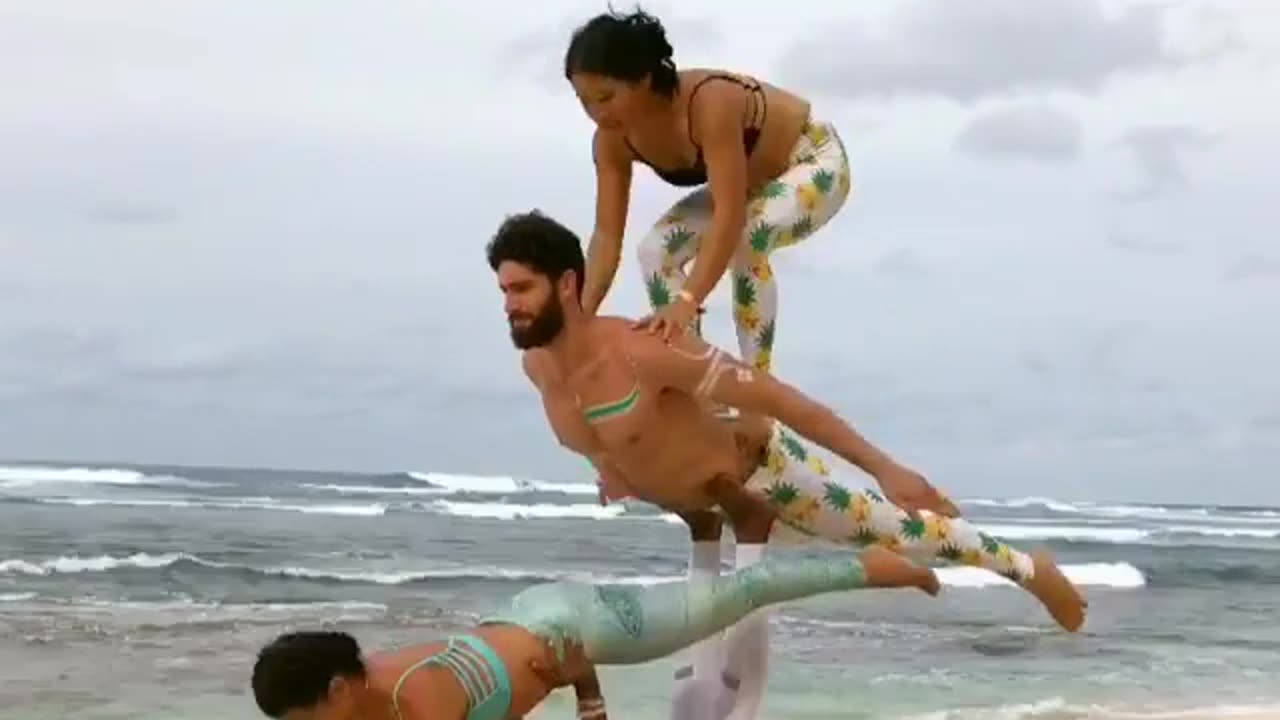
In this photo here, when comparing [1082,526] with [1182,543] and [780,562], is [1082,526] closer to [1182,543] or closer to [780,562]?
[1182,543]

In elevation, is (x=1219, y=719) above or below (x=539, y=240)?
below

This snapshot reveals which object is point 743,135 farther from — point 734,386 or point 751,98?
point 734,386

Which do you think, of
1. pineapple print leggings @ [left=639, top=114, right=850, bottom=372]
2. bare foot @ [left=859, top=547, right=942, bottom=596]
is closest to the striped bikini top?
bare foot @ [left=859, top=547, right=942, bottom=596]

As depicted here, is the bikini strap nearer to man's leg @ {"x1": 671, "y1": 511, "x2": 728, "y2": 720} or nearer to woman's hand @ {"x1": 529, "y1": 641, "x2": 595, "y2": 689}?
man's leg @ {"x1": 671, "y1": 511, "x2": 728, "y2": 720}

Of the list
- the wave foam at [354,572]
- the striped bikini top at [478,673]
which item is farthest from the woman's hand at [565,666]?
the wave foam at [354,572]

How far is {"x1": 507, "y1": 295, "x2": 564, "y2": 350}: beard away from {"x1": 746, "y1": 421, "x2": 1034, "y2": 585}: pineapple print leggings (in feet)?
2.41

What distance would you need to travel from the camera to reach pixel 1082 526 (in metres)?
31.3

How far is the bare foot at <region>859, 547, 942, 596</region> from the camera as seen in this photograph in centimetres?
385

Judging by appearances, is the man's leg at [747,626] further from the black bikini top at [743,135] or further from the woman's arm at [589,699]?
the black bikini top at [743,135]

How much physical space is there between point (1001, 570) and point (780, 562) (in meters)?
0.70

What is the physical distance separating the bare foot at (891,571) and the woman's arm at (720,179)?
26.2 inches

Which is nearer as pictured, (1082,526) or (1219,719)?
(1219,719)

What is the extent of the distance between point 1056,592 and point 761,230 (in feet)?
3.85

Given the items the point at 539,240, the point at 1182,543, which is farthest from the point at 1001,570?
the point at 1182,543
